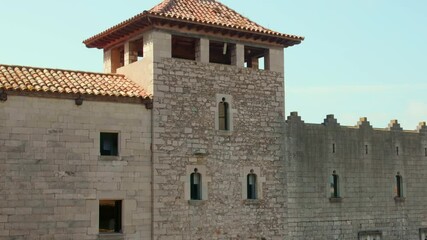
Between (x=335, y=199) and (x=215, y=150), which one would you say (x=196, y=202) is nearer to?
(x=215, y=150)

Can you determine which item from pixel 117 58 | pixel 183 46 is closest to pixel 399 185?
pixel 183 46

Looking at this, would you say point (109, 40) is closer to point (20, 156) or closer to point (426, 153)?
point (20, 156)

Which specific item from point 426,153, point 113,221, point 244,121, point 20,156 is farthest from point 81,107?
point 426,153

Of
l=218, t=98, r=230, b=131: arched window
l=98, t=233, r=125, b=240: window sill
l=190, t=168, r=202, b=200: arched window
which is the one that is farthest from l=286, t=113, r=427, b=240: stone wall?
l=98, t=233, r=125, b=240: window sill

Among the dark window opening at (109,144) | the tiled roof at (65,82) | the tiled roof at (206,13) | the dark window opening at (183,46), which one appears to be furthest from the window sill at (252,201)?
the tiled roof at (206,13)

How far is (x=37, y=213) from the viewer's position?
19.2 m

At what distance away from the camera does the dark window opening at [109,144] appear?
68.1 ft

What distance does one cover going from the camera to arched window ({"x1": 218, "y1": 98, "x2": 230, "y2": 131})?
75.4ft

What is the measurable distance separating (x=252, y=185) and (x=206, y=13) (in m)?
6.33

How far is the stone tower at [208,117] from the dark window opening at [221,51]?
82 mm

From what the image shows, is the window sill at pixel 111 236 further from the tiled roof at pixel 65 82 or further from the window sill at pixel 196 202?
the tiled roof at pixel 65 82

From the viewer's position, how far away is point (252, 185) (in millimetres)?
23469

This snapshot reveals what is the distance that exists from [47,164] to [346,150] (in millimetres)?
12754

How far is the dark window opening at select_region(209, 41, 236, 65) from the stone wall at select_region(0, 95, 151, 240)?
4.01 meters
